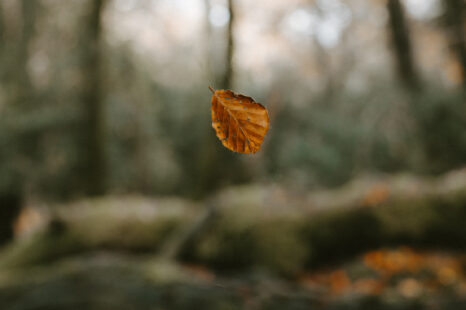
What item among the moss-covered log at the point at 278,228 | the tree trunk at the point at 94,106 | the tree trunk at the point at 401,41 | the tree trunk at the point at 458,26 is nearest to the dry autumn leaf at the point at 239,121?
the moss-covered log at the point at 278,228

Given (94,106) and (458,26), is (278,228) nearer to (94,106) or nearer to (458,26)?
(458,26)

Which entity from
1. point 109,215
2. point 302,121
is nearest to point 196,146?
A: point 302,121

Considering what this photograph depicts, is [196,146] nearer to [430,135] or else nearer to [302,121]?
[302,121]

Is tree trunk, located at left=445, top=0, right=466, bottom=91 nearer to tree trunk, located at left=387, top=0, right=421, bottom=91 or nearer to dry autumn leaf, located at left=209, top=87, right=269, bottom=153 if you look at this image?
tree trunk, located at left=387, top=0, right=421, bottom=91

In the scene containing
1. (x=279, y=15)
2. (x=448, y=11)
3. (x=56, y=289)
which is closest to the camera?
(x=56, y=289)

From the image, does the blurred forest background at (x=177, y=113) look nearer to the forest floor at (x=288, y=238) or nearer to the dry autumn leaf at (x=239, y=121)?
the forest floor at (x=288, y=238)

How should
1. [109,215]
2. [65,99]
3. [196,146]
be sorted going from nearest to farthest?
[109,215], [65,99], [196,146]
